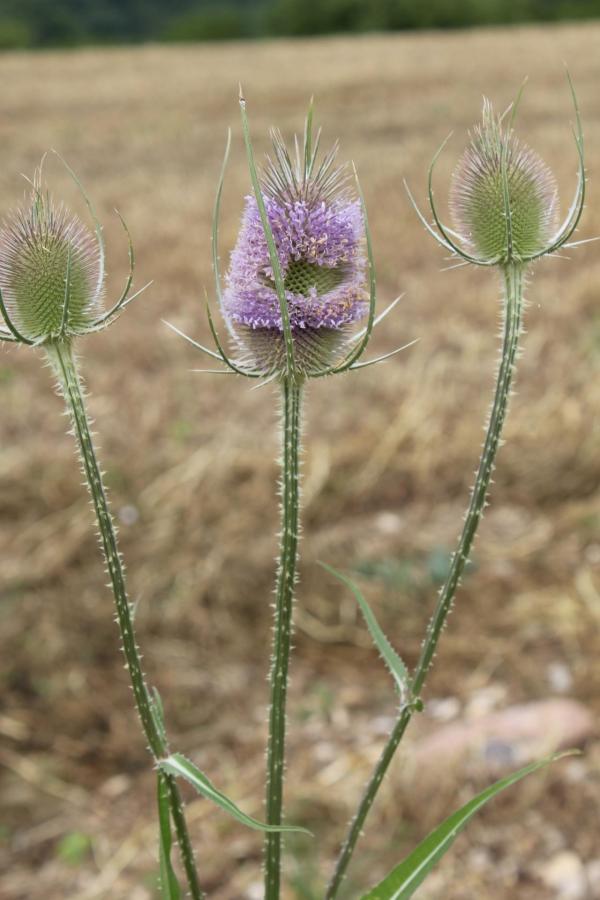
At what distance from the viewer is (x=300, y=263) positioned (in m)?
1.30

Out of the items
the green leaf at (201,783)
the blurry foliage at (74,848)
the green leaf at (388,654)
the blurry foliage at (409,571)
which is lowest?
the green leaf at (201,783)

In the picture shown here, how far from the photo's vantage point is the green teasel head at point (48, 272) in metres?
1.33

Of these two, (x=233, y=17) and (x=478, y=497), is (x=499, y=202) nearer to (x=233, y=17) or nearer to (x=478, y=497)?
(x=478, y=497)

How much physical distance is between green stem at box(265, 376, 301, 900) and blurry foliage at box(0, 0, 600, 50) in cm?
4625

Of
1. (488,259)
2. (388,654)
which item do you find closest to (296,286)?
(488,259)

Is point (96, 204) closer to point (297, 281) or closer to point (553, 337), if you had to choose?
point (553, 337)

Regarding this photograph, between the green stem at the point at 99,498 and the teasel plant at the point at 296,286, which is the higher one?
the teasel plant at the point at 296,286

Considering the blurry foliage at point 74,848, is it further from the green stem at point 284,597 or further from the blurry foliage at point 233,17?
the blurry foliage at point 233,17

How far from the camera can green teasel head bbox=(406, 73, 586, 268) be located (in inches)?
53.9

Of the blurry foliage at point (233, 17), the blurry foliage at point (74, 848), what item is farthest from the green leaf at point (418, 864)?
the blurry foliage at point (233, 17)

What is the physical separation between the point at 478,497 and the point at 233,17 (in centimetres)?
5568

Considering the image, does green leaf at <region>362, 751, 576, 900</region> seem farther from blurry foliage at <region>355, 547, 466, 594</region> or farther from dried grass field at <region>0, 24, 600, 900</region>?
blurry foliage at <region>355, 547, 466, 594</region>

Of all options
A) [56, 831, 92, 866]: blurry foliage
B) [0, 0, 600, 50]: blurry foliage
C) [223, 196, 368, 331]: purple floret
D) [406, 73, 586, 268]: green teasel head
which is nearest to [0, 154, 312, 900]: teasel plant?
[223, 196, 368, 331]: purple floret

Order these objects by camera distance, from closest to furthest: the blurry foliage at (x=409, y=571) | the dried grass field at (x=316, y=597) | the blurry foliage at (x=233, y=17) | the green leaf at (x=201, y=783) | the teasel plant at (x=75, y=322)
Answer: the green leaf at (x=201, y=783) → the teasel plant at (x=75, y=322) → the dried grass field at (x=316, y=597) → the blurry foliage at (x=409, y=571) → the blurry foliage at (x=233, y=17)
